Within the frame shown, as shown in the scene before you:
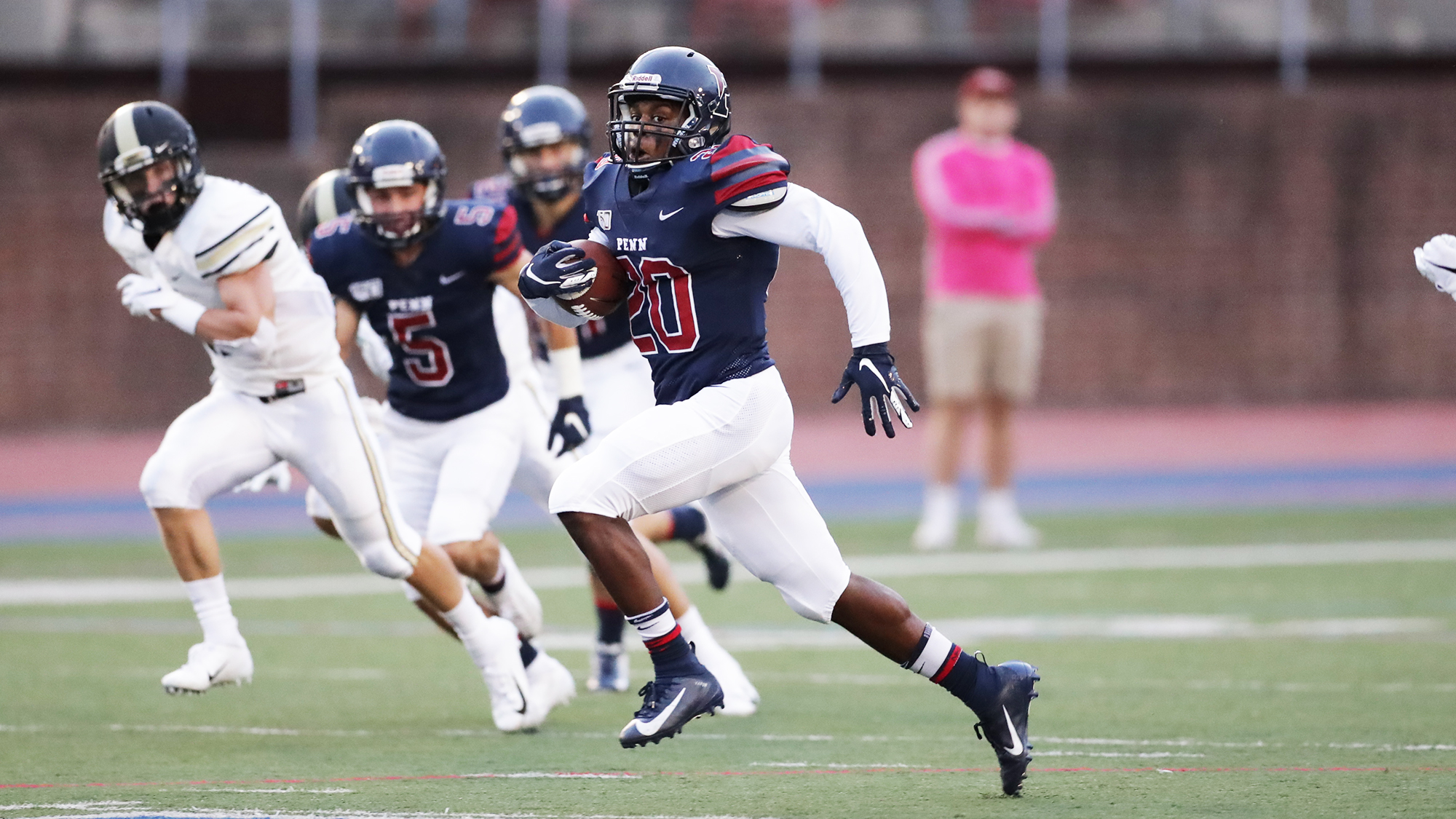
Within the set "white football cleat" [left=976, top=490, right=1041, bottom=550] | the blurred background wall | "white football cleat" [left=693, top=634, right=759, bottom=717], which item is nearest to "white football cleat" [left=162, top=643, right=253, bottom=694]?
"white football cleat" [left=693, top=634, right=759, bottom=717]

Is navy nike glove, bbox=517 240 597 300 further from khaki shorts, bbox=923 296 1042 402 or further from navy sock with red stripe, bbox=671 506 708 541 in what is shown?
khaki shorts, bbox=923 296 1042 402

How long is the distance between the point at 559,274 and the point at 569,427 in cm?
115

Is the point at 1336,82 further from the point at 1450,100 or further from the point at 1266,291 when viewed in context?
the point at 1266,291

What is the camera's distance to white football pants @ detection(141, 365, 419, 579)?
17.5 ft

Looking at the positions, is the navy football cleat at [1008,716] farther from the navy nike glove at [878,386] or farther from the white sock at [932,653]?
the navy nike glove at [878,386]

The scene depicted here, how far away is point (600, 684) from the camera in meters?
6.29

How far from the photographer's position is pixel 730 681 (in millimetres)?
5738

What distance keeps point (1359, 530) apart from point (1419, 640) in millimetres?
3334

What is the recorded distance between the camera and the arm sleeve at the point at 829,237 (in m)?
4.30

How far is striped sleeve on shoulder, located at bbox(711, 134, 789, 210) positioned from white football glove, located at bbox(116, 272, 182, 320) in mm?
1799

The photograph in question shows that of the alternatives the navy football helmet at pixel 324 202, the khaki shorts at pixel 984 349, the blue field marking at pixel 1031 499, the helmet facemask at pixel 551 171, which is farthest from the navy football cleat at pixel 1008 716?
the blue field marking at pixel 1031 499

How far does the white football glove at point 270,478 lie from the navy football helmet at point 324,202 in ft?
2.60

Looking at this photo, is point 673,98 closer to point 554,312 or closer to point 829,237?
point 829,237

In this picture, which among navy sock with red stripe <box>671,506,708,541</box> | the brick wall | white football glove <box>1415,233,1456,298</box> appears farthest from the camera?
the brick wall
